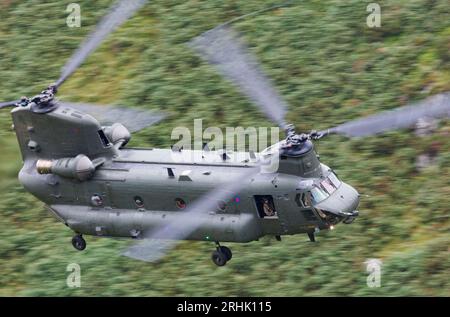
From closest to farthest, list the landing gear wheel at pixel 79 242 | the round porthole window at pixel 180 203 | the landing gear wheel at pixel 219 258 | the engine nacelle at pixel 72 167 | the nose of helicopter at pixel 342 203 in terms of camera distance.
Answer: the nose of helicopter at pixel 342 203, the round porthole window at pixel 180 203, the engine nacelle at pixel 72 167, the landing gear wheel at pixel 219 258, the landing gear wheel at pixel 79 242

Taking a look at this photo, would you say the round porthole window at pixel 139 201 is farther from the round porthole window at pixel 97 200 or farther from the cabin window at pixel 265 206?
the cabin window at pixel 265 206

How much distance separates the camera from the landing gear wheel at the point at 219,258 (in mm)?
22734

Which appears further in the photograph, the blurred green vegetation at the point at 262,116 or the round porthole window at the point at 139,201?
the blurred green vegetation at the point at 262,116

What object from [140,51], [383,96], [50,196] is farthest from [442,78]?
[50,196]

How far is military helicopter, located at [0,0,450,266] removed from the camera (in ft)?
69.9

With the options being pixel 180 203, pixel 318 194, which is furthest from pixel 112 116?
pixel 318 194

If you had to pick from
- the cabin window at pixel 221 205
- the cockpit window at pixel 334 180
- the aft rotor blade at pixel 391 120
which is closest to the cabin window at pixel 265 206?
the cabin window at pixel 221 205

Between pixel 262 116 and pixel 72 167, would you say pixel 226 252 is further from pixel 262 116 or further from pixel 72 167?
pixel 262 116

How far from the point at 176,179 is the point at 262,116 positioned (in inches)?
282

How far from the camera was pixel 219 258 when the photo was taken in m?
22.8

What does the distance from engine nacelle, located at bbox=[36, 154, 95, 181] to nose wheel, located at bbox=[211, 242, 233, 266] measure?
10.4 feet

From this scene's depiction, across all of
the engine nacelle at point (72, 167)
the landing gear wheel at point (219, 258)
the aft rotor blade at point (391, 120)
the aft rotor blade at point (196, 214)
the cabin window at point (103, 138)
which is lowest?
the landing gear wheel at point (219, 258)

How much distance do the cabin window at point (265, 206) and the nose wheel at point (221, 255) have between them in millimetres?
1614

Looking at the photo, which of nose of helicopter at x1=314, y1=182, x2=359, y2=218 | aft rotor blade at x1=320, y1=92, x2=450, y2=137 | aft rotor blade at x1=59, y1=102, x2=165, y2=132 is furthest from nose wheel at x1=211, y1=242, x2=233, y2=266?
aft rotor blade at x1=320, y1=92, x2=450, y2=137
